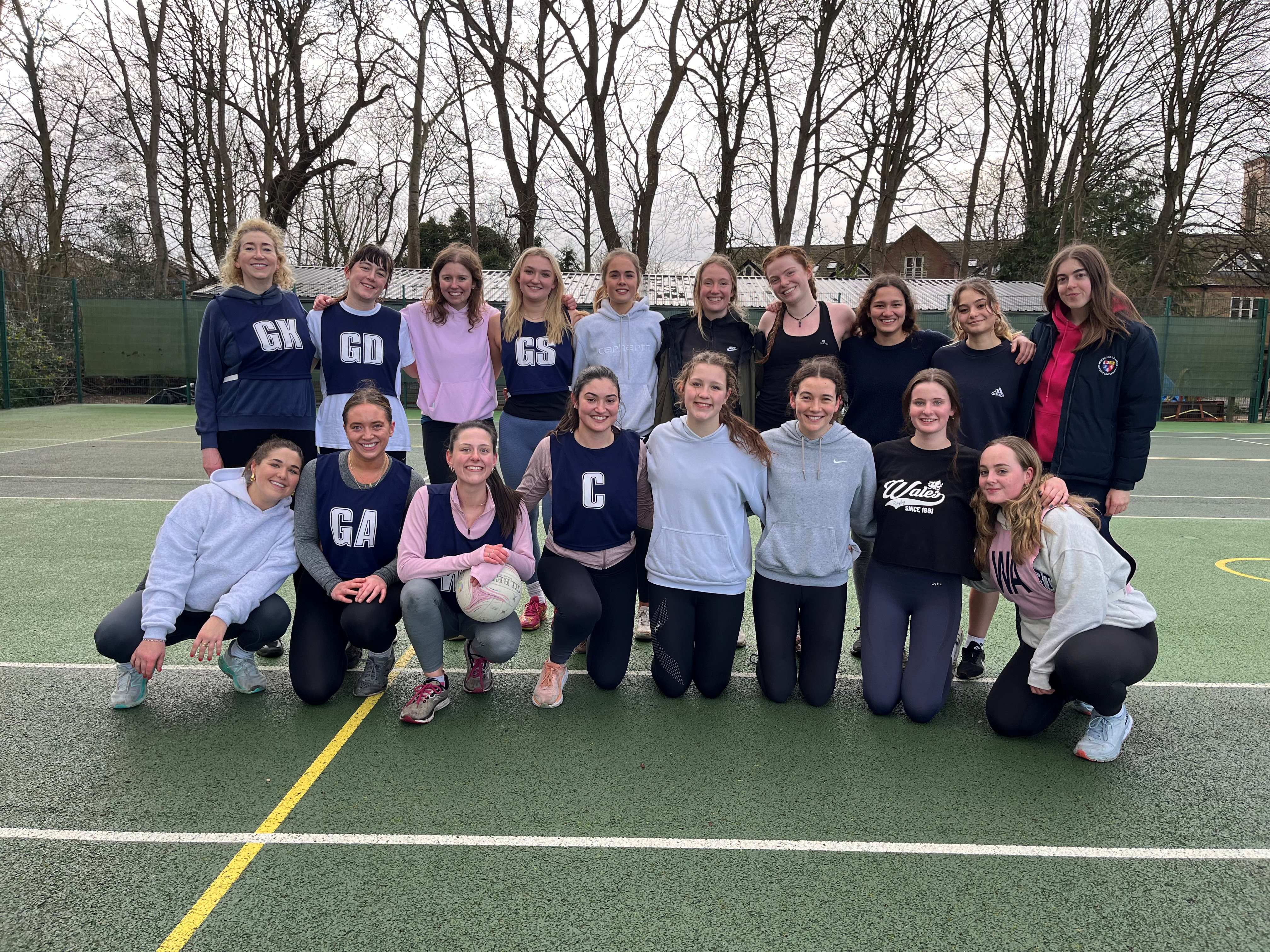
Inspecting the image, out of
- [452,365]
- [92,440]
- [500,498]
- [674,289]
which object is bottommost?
[92,440]

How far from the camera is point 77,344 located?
16.8 meters

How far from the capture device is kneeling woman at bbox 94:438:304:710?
10.4ft

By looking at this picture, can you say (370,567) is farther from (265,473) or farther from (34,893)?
(34,893)

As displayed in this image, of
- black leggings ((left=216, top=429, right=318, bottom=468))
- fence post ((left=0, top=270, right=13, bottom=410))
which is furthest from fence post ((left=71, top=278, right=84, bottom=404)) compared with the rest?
black leggings ((left=216, top=429, right=318, bottom=468))

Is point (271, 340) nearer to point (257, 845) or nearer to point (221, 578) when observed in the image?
point (221, 578)

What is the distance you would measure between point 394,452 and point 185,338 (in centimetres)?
1624

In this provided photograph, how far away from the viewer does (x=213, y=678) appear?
12.2 feet

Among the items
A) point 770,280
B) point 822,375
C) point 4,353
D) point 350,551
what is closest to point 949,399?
point 822,375

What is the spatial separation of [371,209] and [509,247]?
5.34 metres

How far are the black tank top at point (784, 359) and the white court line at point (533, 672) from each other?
1.25m

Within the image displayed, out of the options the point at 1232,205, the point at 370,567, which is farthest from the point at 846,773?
the point at 1232,205

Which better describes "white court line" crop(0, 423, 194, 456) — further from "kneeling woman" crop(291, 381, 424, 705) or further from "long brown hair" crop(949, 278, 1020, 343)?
"long brown hair" crop(949, 278, 1020, 343)

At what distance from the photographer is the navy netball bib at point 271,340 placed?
3.85m

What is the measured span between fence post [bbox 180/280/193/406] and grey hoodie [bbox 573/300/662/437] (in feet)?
52.6
